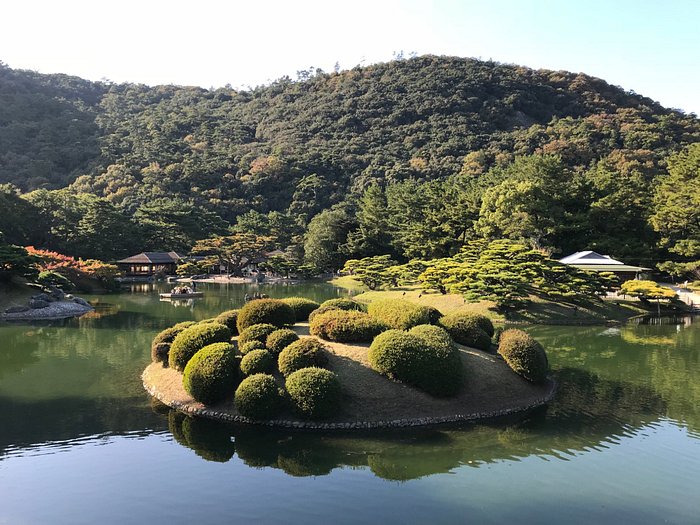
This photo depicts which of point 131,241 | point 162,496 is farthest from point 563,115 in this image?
point 162,496

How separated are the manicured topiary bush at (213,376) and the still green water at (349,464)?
681 mm

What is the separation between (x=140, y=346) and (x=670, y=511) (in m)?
18.6

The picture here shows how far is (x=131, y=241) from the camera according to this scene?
59969mm

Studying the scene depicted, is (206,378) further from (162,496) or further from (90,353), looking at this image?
(90,353)

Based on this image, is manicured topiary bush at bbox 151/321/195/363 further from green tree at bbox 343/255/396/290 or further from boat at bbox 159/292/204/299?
green tree at bbox 343/255/396/290

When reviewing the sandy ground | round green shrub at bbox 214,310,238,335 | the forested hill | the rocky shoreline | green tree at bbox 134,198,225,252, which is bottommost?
the rocky shoreline

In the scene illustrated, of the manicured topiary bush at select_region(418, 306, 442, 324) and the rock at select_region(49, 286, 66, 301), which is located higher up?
the manicured topiary bush at select_region(418, 306, 442, 324)

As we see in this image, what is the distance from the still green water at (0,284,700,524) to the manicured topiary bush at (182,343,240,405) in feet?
2.23

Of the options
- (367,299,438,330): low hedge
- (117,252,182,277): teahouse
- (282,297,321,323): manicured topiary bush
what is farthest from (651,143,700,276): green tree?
(117,252,182,277): teahouse

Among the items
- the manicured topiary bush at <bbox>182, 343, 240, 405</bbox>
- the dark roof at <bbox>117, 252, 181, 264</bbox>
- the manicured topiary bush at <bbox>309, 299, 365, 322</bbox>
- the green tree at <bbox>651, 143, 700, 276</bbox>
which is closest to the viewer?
the manicured topiary bush at <bbox>182, 343, 240, 405</bbox>

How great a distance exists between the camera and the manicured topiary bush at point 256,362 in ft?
39.2

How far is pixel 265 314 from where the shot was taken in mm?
14422

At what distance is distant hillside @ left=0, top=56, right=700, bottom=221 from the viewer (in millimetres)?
84125

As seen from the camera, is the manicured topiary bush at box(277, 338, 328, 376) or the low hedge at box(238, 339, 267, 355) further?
the low hedge at box(238, 339, 267, 355)
